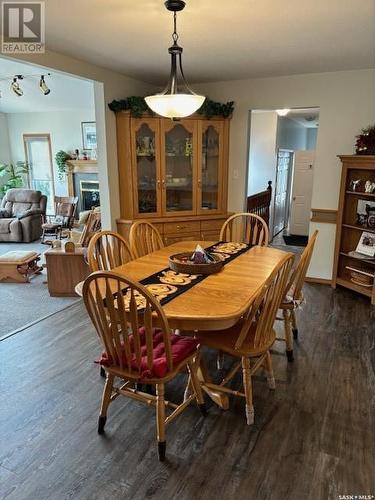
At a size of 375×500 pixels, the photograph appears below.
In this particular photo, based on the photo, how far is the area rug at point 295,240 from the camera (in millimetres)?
6672

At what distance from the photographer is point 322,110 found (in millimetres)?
4031

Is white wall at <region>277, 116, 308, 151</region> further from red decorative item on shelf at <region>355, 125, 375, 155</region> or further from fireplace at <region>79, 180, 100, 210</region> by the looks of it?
fireplace at <region>79, 180, 100, 210</region>

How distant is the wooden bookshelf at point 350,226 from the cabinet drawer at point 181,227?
1648 mm

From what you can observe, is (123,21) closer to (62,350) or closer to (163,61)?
(163,61)

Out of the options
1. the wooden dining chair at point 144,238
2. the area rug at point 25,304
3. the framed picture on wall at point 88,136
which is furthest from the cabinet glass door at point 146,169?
the framed picture on wall at point 88,136

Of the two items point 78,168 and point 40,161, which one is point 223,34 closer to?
point 78,168

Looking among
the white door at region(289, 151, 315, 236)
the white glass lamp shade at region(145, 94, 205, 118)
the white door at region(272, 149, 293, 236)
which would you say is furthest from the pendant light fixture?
the white door at region(289, 151, 315, 236)

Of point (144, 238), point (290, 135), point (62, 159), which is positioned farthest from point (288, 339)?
point (62, 159)

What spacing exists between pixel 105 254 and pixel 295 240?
517 centimetres

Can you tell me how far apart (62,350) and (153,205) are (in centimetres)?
205

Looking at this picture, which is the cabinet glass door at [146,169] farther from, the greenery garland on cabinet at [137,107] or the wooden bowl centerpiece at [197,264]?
the wooden bowl centerpiece at [197,264]

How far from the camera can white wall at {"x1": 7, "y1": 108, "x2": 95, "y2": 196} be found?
321 inches

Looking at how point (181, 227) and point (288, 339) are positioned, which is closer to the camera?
point (288, 339)

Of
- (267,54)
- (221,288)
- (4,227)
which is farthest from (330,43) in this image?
(4,227)
